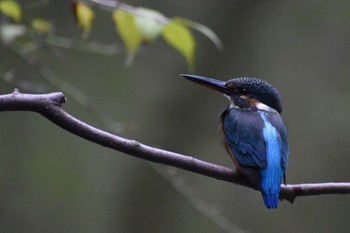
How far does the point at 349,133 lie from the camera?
3246 mm

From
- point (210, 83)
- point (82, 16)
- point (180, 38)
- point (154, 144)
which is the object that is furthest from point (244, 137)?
point (154, 144)

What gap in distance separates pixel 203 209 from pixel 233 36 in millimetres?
932

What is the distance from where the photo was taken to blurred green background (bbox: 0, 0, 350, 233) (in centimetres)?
325

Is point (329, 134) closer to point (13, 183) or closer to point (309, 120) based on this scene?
point (309, 120)

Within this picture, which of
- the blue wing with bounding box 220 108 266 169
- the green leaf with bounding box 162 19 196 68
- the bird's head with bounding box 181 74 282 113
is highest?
the green leaf with bounding box 162 19 196 68

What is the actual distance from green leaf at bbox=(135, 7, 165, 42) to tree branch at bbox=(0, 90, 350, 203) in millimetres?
448

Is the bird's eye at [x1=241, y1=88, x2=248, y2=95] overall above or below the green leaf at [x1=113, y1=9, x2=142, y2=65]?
below

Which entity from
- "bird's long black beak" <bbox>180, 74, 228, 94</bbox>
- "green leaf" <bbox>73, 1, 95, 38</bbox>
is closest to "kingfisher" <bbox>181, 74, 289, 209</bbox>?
"bird's long black beak" <bbox>180, 74, 228, 94</bbox>

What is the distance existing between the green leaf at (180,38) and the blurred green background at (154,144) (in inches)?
64.1

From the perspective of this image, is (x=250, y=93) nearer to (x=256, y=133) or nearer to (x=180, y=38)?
(x=256, y=133)

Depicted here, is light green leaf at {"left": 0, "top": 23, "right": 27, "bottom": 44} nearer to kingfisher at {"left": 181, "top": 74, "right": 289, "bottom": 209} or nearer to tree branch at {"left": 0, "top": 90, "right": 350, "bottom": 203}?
kingfisher at {"left": 181, "top": 74, "right": 289, "bottom": 209}

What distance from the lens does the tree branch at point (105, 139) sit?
A: 1063mm

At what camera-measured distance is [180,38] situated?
1610mm

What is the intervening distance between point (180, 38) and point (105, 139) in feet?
1.80
